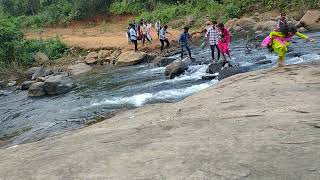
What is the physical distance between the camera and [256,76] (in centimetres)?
1035

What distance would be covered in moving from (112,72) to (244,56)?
6.59 meters

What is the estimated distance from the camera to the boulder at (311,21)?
914 inches

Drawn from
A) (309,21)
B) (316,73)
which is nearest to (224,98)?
(316,73)

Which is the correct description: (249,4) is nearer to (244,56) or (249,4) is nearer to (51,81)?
(244,56)

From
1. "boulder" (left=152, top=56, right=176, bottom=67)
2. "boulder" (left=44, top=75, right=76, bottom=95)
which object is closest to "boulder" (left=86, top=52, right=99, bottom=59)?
"boulder" (left=152, top=56, right=176, bottom=67)

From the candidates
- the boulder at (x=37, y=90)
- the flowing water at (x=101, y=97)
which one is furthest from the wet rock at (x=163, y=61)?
the boulder at (x=37, y=90)

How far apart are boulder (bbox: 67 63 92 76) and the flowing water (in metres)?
2.33

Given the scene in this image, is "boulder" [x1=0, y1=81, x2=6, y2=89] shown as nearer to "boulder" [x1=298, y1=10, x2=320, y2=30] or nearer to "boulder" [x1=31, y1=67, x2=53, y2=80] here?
"boulder" [x1=31, y1=67, x2=53, y2=80]

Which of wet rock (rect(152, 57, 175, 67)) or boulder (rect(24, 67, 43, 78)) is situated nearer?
wet rock (rect(152, 57, 175, 67))

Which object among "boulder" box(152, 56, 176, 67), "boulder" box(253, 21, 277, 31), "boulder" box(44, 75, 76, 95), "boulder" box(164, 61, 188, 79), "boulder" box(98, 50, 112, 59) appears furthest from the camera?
"boulder" box(98, 50, 112, 59)

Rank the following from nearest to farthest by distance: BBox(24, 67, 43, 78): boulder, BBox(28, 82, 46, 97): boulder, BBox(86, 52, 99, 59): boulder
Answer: BBox(28, 82, 46, 97): boulder < BBox(24, 67, 43, 78): boulder < BBox(86, 52, 99, 59): boulder

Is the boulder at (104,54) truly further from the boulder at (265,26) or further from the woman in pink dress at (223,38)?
the woman in pink dress at (223,38)

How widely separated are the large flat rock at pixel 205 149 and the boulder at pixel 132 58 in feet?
49.4

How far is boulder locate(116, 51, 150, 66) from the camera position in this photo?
22.5 metres
